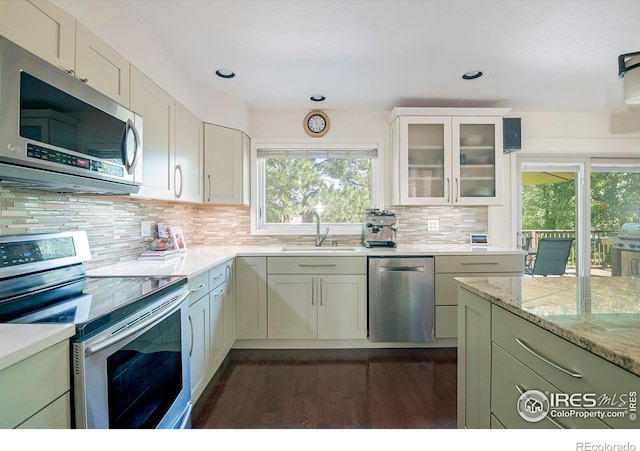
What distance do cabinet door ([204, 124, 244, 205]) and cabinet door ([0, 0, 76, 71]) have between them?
1467 millimetres

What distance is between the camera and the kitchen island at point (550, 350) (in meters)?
0.68

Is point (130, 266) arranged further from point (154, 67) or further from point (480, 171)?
point (480, 171)

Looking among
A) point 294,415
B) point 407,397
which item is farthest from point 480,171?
point 294,415

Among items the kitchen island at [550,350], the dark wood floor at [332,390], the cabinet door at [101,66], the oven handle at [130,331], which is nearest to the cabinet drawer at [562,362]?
the kitchen island at [550,350]

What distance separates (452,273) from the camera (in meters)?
2.65

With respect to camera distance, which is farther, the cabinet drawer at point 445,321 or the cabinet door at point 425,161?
the cabinet door at point 425,161

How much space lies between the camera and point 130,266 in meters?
1.86

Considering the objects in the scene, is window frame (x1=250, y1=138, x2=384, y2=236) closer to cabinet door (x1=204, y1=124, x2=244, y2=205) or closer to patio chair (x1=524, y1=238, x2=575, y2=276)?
cabinet door (x1=204, y1=124, x2=244, y2=205)

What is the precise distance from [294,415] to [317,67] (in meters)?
2.40

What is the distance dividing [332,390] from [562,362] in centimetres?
153

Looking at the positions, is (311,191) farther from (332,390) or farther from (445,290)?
(332,390)

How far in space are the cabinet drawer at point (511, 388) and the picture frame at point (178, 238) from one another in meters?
2.26

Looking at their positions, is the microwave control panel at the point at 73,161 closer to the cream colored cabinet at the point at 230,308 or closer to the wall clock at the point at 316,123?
the cream colored cabinet at the point at 230,308

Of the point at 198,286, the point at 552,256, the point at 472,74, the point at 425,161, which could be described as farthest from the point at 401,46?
the point at 552,256
